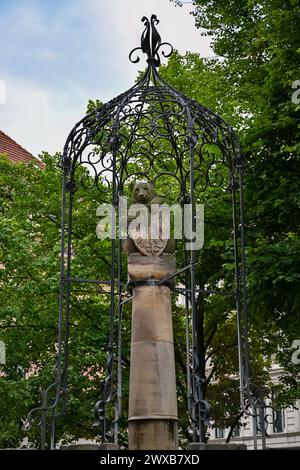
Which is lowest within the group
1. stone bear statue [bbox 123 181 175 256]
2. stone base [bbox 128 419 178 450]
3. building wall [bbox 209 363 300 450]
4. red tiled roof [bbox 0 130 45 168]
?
stone base [bbox 128 419 178 450]

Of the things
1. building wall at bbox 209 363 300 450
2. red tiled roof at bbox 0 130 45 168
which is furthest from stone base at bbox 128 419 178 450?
red tiled roof at bbox 0 130 45 168

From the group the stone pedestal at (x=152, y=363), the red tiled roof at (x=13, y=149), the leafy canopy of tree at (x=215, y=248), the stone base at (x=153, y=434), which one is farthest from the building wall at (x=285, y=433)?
the stone base at (x=153, y=434)

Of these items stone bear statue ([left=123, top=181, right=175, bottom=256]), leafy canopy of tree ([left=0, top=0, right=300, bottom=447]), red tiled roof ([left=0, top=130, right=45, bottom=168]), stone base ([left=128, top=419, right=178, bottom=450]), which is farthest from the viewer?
red tiled roof ([left=0, top=130, right=45, bottom=168])

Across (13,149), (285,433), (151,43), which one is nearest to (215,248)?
(151,43)

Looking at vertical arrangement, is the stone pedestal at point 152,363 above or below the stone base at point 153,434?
above

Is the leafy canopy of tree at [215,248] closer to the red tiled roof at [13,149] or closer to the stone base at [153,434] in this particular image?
the stone base at [153,434]

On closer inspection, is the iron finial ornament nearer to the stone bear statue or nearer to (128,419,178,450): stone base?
the stone bear statue

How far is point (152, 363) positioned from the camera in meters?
9.59

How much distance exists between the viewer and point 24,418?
67.7 ft

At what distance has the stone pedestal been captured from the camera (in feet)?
30.5

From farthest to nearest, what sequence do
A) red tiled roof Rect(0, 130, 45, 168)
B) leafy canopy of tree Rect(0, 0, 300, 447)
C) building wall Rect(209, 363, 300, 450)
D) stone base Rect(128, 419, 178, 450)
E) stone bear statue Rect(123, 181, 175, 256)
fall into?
red tiled roof Rect(0, 130, 45, 168) → building wall Rect(209, 363, 300, 450) → leafy canopy of tree Rect(0, 0, 300, 447) → stone bear statue Rect(123, 181, 175, 256) → stone base Rect(128, 419, 178, 450)

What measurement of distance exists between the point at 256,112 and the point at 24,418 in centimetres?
923

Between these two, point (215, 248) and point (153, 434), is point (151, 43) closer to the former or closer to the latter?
point (153, 434)

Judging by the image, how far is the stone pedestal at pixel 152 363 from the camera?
9.28m
